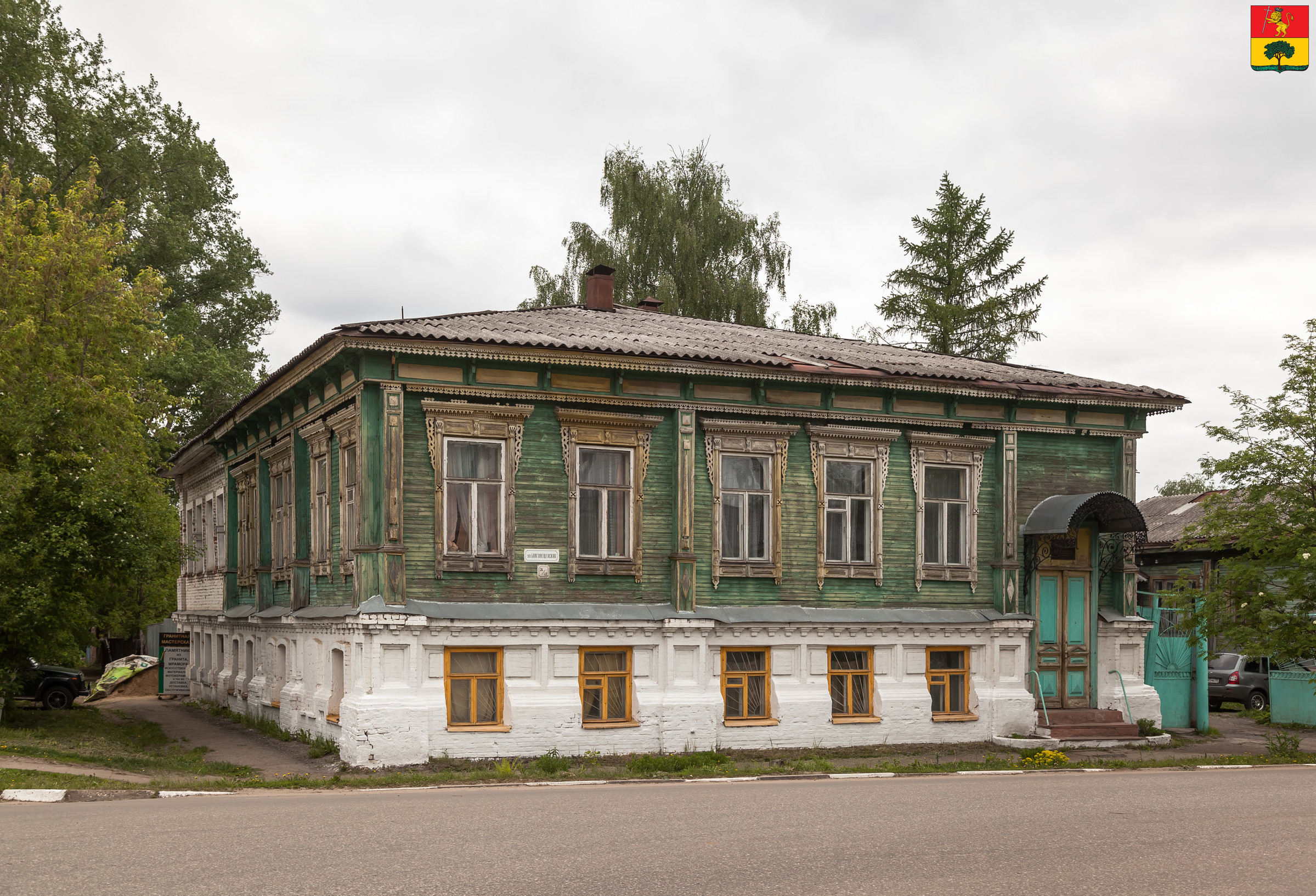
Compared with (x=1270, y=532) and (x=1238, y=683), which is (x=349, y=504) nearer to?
(x=1270, y=532)

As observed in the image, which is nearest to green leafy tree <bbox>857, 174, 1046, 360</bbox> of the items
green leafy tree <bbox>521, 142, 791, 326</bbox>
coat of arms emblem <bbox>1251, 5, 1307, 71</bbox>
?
green leafy tree <bbox>521, 142, 791, 326</bbox>

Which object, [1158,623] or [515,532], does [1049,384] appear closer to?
[1158,623]

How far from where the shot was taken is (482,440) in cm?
1789

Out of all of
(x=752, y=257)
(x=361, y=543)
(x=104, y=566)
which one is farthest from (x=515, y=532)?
(x=752, y=257)

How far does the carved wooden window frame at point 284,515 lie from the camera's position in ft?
72.3

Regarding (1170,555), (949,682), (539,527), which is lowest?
(949,682)

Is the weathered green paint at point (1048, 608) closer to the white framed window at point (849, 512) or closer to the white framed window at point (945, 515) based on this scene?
the white framed window at point (945, 515)

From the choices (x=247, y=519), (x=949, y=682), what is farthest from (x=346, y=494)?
(x=949, y=682)

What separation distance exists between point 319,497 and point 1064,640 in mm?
12822

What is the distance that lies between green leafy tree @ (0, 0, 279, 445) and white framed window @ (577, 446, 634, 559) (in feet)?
63.4

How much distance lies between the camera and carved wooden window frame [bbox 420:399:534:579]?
17.5m

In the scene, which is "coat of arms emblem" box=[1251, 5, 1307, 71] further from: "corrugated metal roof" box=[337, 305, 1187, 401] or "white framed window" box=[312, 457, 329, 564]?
"white framed window" box=[312, 457, 329, 564]

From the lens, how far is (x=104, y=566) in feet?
68.1

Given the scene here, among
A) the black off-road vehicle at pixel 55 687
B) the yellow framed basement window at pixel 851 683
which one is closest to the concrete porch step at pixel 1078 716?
the yellow framed basement window at pixel 851 683
